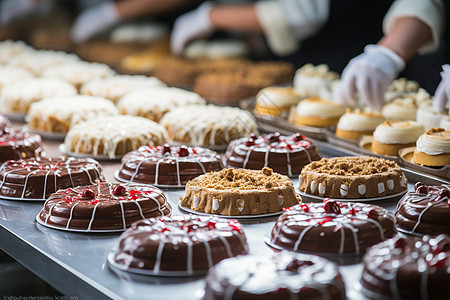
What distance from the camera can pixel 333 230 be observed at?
7.08 feet

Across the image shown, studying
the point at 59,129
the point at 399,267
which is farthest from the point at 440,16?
the point at 399,267

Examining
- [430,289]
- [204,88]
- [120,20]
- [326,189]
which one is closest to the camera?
[430,289]

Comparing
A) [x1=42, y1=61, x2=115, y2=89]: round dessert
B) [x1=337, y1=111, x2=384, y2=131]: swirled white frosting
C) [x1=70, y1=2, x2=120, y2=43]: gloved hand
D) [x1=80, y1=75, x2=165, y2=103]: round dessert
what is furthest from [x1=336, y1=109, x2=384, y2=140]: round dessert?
[x1=70, y1=2, x2=120, y2=43]: gloved hand

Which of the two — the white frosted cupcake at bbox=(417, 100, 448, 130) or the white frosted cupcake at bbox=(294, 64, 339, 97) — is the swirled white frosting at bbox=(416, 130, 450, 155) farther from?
the white frosted cupcake at bbox=(294, 64, 339, 97)

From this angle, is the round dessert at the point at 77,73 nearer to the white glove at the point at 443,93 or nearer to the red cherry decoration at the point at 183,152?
the red cherry decoration at the point at 183,152

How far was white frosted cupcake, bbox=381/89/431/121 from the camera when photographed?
367cm

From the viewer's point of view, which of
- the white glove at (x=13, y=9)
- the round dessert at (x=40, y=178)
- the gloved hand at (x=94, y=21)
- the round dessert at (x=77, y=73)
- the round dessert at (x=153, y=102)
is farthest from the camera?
the white glove at (x=13, y=9)

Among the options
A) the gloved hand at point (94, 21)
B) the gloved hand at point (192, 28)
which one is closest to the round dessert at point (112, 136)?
the gloved hand at point (192, 28)

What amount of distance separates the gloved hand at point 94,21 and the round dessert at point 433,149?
412 centimetres

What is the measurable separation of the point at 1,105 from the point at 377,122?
2487mm

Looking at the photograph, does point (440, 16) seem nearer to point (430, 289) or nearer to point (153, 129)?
point (153, 129)

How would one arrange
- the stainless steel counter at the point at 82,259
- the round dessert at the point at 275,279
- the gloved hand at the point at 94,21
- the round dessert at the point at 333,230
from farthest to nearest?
the gloved hand at the point at 94,21, the round dessert at the point at 333,230, the stainless steel counter at the point at 82,259, the round dessert at the point at 275,279

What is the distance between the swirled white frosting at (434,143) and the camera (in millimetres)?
2877

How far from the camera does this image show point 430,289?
5.76ft
